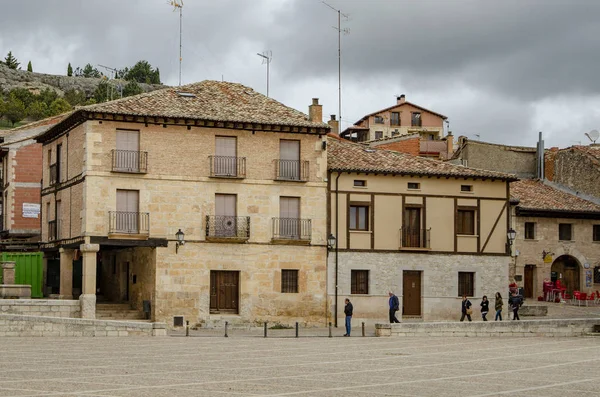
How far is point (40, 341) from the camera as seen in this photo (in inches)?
1246

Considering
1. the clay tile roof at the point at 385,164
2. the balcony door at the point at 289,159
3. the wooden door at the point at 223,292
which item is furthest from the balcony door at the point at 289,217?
the wooden door at the point at 223,292

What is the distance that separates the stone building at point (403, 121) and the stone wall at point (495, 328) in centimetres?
5485

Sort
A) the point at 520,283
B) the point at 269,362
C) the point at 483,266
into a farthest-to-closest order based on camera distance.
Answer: the point at 520,283
the point at 483,266
the point at 269,362

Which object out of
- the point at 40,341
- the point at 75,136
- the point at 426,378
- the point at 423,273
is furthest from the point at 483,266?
the point at 426,378

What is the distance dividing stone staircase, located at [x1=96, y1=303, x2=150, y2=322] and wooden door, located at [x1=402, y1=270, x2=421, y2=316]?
418 inches

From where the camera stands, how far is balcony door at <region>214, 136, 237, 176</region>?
41.5 metres

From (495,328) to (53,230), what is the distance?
18464 millimetres

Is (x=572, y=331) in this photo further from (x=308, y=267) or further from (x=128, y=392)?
(x=128, y=392)

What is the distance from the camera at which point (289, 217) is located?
140 feet

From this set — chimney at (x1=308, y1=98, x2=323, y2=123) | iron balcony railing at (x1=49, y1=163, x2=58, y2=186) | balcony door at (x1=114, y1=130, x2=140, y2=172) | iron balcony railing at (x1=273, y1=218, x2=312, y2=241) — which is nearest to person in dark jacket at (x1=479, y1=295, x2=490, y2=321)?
iron balcony railing at (x1=273, y1=218, x2=312, y2=241)

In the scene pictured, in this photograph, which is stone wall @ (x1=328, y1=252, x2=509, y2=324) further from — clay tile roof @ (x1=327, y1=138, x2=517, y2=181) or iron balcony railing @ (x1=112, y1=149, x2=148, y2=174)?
iron balcony railing @ (x1=112, y1=149, x2=148, y2=174)

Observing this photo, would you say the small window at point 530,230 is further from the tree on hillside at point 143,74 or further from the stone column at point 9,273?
the tree on hillside at point 143,74

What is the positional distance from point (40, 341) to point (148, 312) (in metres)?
9.05

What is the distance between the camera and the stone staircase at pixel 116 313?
133ft
